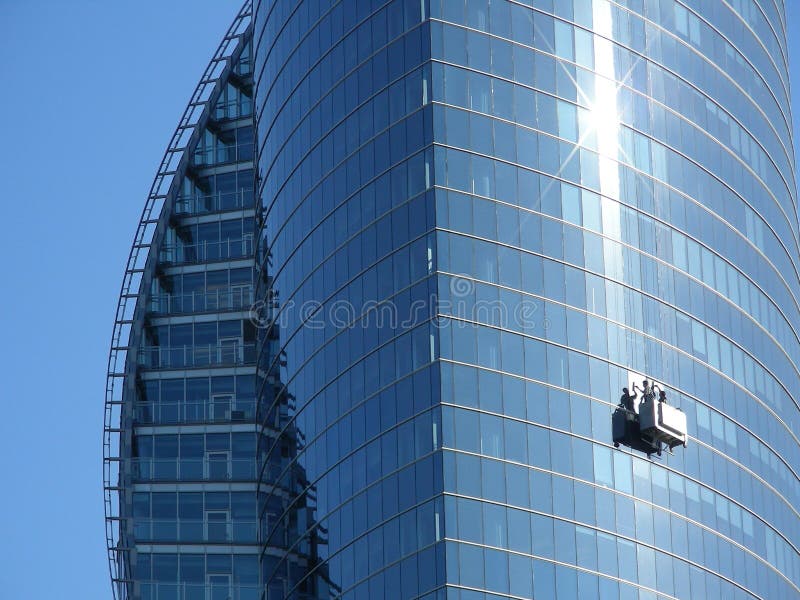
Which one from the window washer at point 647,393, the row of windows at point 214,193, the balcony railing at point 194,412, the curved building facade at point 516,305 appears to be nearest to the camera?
the curved building facade at point 516,305

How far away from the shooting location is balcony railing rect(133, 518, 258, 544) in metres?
133

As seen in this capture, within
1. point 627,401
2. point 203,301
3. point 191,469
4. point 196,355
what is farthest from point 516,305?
point 203,301

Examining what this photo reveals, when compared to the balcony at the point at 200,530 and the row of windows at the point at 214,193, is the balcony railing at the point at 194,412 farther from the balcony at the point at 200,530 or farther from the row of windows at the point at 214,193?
the row of windows at the point at 214,193

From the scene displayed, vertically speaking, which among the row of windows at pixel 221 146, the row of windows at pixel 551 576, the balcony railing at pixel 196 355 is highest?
the row of windows at pixel 221 146

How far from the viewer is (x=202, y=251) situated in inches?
5625

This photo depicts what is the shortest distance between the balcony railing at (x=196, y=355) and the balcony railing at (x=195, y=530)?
34.8 feet

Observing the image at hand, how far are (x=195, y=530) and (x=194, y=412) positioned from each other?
26.5ft

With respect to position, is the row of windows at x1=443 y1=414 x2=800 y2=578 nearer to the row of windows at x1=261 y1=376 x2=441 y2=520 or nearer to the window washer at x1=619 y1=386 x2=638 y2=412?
the row of windows at x1=261 y1=376 x2=441 y2=520

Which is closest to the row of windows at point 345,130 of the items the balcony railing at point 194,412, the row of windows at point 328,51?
the row of windows at point 328,51

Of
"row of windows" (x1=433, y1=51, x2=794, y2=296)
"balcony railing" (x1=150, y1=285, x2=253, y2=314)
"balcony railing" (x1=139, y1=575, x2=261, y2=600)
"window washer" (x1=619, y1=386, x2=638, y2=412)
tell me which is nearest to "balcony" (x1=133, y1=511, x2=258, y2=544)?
"balcony railing" (x1=139, y1=575, x2=261, y2=600)

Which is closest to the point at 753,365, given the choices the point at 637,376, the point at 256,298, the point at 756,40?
the point at 637,376

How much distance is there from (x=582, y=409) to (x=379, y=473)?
35.3 feet

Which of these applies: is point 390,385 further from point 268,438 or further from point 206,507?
point 206,507

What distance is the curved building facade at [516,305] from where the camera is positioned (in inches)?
4232
